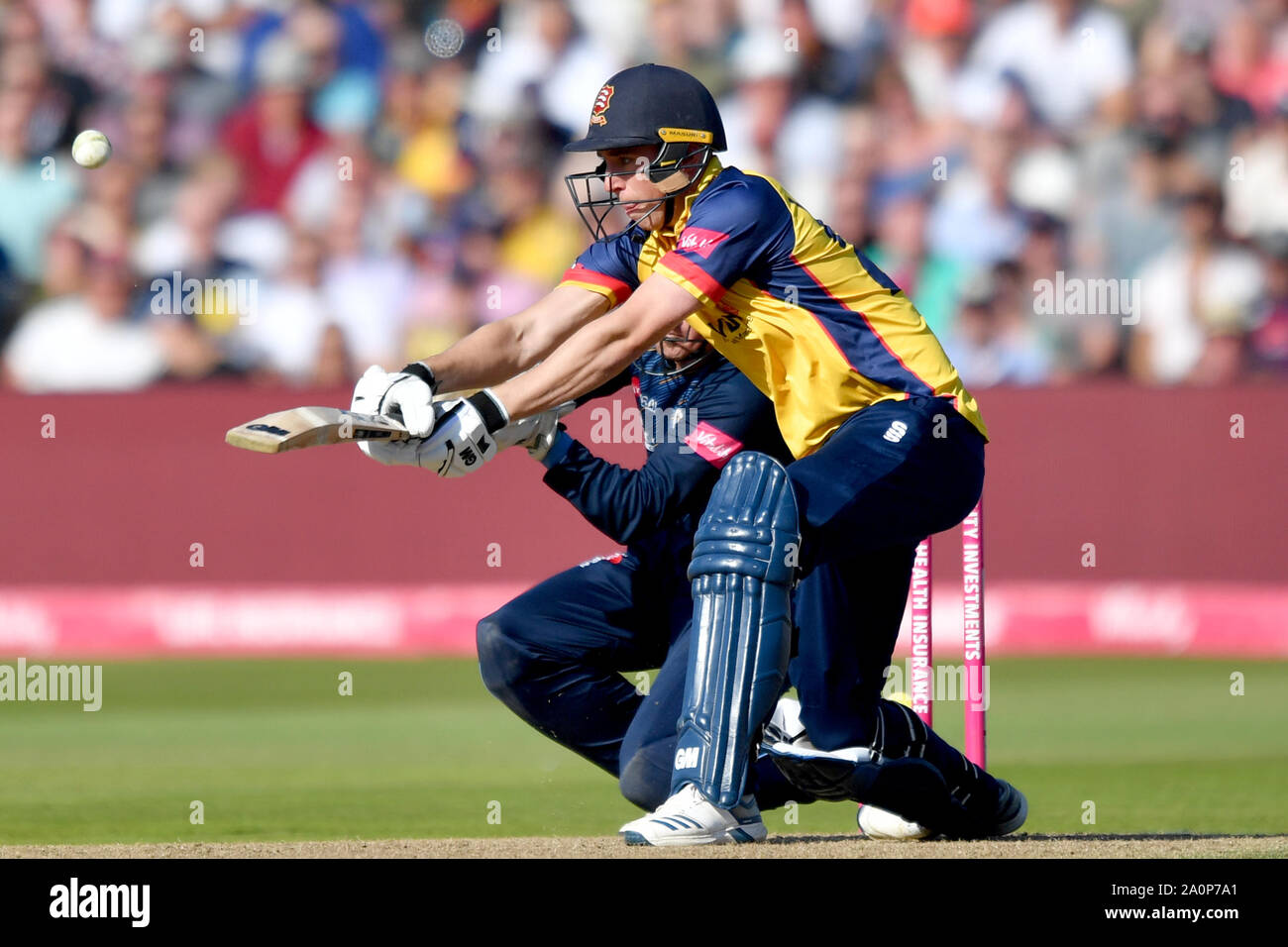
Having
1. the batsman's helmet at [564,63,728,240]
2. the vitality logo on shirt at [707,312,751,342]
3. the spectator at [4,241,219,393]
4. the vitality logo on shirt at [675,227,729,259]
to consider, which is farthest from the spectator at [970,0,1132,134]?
the vitality logo on shirt at [675,227,729,259]

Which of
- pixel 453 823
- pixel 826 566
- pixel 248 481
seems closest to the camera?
pixel 826 566

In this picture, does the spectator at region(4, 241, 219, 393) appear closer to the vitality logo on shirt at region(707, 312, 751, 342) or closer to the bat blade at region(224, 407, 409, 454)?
the vitality logo on shirt at region(707, 312, 751, 342)

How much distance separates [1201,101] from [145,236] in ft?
24.0

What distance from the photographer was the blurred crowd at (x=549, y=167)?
473 inches

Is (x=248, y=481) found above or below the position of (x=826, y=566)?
above

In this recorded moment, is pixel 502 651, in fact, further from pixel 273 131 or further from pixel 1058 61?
pixel 1058 61

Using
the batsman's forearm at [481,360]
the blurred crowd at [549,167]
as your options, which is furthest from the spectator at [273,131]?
the batsman's forearm at [481,360]

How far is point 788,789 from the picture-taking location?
210 inches

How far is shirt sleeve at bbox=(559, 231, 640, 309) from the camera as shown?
206 inches

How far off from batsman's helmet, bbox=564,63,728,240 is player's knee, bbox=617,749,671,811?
151 cm

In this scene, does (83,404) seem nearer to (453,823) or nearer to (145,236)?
(145,236)

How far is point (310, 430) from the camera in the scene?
4.19 m

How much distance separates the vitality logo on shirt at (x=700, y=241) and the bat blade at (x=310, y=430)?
0.85 m

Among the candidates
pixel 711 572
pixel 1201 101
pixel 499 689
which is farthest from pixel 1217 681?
pixel 711 572
